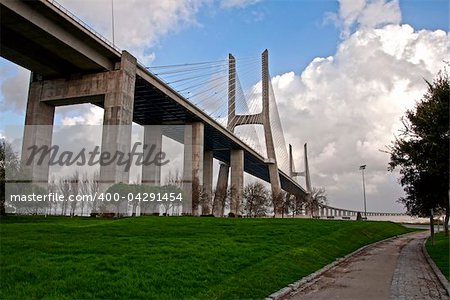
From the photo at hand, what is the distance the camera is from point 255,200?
7731 cm

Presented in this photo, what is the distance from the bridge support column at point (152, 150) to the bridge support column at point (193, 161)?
445 cm

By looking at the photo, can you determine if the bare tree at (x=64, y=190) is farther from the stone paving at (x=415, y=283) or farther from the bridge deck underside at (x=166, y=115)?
the stone paving at (x=415, y=283)

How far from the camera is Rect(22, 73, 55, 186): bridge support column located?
4472cm

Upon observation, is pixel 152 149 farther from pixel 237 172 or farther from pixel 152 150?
pixel 237 172

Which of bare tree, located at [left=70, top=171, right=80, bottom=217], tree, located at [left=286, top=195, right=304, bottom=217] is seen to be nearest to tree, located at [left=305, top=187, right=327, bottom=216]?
tree, located at [left=286, top=195, right=304, bottom=217]

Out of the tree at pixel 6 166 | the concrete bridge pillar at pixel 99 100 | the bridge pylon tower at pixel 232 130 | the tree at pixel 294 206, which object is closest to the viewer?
the tree at pixel 6 166

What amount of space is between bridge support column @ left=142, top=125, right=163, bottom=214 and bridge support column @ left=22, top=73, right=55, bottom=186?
60.3 feet

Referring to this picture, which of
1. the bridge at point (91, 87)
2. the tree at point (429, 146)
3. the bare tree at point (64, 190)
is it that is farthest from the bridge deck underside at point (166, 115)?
the tree at point (429, 146)

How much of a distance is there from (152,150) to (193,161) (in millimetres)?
7051

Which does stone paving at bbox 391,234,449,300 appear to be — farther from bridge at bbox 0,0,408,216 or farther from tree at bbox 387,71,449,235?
bridge at bbox 0,0,408,216

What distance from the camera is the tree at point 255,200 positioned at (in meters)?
76.1

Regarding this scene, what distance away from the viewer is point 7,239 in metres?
15.0

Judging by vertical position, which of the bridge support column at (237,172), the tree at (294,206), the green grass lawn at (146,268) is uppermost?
the bridge support column at (237,172)

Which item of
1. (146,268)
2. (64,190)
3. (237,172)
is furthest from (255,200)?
(146,268)
